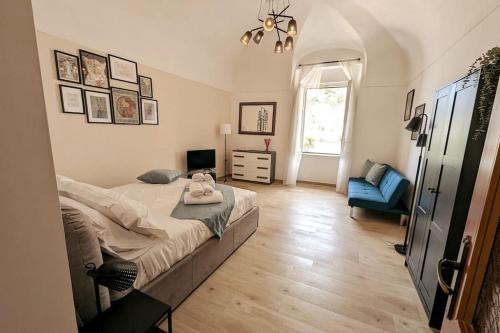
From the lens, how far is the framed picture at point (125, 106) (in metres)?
3.03

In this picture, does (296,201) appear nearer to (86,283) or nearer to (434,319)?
(434,319)

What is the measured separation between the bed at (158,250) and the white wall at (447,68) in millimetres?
2684

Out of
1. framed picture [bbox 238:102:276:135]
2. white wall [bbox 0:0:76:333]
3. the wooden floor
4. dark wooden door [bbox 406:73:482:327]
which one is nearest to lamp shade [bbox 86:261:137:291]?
white wall [bbox 0:0:76:333]

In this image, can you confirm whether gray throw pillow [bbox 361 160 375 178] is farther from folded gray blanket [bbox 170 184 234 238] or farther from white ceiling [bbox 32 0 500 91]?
folded gray blanket [bbox 170 184 234 238]

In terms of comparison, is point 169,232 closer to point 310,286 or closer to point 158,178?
point 310,286

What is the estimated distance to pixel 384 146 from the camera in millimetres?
4441

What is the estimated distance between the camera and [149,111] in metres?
3.55

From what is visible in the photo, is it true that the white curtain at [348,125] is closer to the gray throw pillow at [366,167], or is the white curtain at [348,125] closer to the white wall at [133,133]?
the gray throw pillow at [366,167]

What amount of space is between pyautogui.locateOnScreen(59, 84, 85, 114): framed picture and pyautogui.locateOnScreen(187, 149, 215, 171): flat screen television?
6.51ft

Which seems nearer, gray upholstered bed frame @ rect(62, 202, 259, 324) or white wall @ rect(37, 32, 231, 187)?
gray upholstered bed frame @ rect(62, 202, 259, 324)

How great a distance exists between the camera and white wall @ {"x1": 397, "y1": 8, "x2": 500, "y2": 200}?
5.93 feet

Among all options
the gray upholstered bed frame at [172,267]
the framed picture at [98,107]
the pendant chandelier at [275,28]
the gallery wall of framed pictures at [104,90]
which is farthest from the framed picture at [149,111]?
the gray upholstered bed frame at [172,267]

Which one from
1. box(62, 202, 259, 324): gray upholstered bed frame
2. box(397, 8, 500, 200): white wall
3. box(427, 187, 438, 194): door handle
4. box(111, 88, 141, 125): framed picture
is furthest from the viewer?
box(111, 88, 141, 125): framed picture

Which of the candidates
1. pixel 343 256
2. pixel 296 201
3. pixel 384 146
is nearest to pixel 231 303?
pixel 343 256
